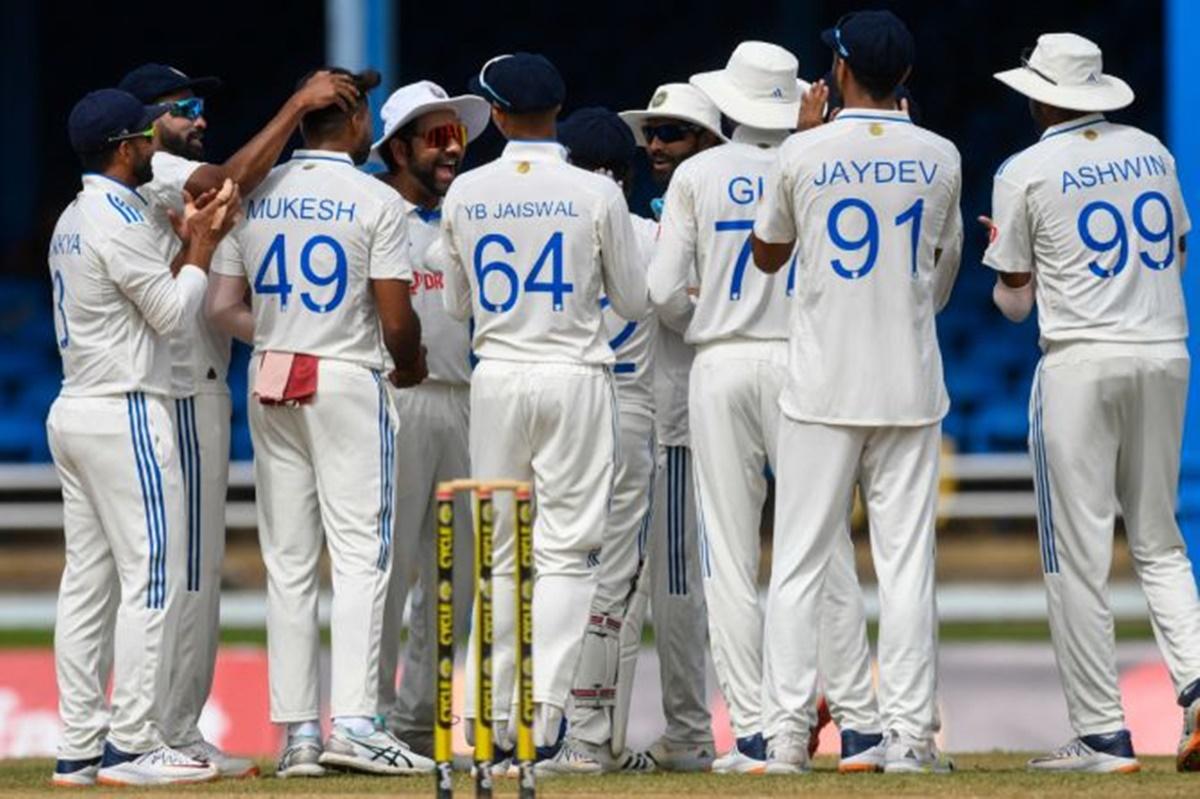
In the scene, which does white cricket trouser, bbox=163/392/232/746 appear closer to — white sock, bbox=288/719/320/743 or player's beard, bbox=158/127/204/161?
white sock, bbox=288/719/320/743

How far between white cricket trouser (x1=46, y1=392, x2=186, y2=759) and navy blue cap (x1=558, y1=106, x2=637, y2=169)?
155 centimetres

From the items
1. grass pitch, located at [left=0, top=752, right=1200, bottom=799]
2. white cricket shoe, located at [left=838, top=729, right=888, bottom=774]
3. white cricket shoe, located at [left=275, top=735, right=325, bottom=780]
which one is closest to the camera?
grass pitch, located at [left=0, top=752, right=1200, bottom=799]

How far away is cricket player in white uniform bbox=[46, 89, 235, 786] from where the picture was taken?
324 inches

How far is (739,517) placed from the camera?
28.6 feet

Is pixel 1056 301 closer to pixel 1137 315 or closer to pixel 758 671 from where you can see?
pixel 1137 315

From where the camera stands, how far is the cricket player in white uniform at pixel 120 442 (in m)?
8.24

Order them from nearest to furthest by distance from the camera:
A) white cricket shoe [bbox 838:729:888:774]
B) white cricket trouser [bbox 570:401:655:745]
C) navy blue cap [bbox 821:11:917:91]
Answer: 1. navy blue cap [bbox 821:11:917:91]
2. white cricket shoe [bbox 838:729:888:774]
3. white cricket trouser [bbox 570:401:655:745]

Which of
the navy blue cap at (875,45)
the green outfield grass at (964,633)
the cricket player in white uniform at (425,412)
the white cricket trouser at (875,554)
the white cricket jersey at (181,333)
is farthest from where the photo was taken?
the green outfield grass at (964,633)

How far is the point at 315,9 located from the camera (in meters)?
21.5

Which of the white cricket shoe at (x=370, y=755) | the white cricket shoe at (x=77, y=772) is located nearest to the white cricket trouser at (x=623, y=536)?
the white cricket shoe at (x=370, y=755)

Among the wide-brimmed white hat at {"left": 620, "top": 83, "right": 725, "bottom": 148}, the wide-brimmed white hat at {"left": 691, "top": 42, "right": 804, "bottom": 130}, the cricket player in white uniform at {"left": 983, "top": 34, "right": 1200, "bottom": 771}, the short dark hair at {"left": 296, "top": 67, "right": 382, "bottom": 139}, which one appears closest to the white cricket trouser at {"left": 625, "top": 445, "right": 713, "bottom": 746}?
the wide-brimmed white hat at {"left": 620, "top": 83, "right": 725, "bottom": 148}

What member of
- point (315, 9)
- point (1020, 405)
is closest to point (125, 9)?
point (315, 9)

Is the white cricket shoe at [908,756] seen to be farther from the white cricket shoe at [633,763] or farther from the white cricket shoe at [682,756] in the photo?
the white cricket shoe at [682,756]

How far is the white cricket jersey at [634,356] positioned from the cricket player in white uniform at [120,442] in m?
1.41
